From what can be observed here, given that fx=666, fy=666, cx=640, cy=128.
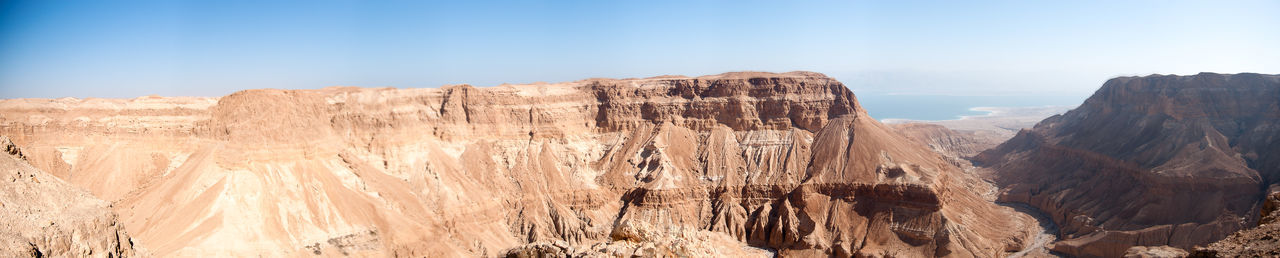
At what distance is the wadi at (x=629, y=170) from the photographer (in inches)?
1943

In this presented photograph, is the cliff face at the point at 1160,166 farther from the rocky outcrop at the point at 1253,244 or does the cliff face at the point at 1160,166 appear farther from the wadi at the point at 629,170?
the rocky outcrop at the point at 1253,244

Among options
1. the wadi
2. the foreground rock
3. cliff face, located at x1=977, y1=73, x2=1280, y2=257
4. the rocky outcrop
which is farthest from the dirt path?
the foreground rock

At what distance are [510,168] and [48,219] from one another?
2048 inches

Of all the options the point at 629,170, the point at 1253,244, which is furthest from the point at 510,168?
the point at 1253,244

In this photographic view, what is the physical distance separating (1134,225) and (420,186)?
210ft

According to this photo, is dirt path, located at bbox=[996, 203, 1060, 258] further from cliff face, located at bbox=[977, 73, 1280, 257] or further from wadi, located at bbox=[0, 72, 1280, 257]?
cliff face, located at bbox=[977, 73, 1280, 257]

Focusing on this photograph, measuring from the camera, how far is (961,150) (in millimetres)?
122688

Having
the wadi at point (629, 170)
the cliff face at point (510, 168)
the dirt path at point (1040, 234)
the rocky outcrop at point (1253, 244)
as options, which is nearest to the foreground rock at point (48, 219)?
the wadi at point (629, 170)

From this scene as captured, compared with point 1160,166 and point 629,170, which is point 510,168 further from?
point 1160,166

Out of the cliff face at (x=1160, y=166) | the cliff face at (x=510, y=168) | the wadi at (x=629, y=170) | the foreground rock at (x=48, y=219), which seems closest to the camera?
the foreground rock at (x=48, y=219)

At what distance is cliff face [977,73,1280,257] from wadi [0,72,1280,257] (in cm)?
26

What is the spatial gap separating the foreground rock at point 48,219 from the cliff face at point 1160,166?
6619 centimetres

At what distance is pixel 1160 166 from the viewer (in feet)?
220

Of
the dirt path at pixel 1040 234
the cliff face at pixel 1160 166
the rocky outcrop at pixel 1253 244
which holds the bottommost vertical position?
the dirt path at pixel 1040 234
